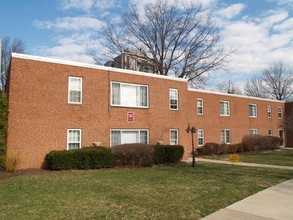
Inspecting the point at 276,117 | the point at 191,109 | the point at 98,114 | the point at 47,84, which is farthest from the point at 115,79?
the point at 276,117

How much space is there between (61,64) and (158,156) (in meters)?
7.61

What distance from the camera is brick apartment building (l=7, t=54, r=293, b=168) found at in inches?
614

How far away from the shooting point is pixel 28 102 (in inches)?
619

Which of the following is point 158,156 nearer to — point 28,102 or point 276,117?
point 28,102

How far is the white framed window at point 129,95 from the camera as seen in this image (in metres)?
19.2

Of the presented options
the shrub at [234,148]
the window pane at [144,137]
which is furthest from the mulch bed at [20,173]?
the shrub at [234,148]

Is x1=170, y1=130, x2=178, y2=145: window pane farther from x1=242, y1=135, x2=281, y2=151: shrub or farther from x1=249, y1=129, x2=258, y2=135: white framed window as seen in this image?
x1=249, y1=129, x2=258, y2=135: white framed window

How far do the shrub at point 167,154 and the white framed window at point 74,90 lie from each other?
5.32 metres

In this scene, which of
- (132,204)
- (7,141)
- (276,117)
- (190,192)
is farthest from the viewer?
(276,117)

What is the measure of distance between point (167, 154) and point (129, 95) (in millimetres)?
4350

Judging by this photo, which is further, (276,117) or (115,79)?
(276,117)

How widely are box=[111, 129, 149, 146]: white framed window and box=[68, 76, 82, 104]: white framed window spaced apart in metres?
2.93

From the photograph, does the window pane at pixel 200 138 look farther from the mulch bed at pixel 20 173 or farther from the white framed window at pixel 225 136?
the mulch bed at pixel 20 173

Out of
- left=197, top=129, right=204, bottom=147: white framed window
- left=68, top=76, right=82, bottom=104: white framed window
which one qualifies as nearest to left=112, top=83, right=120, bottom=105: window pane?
left=68, top=76, right=82, bottom=104: white framed window
